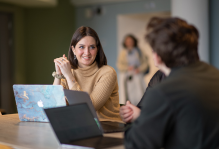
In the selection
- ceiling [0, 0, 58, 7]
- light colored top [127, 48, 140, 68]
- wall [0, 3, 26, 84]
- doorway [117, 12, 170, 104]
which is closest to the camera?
ceiling [0, 0, 58, 7]

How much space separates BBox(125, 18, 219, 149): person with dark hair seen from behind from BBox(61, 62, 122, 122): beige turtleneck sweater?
1.01 metres

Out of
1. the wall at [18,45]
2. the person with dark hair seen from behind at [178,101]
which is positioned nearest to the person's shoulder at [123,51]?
the wall at [18,45]

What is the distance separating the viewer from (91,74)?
7.61ft

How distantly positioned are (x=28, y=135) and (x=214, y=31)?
14.4ft

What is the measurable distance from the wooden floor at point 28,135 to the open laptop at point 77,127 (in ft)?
0.23

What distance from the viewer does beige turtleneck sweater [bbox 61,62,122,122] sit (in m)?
2.09

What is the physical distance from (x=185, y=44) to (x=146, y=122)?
336 mm

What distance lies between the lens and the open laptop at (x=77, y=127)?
126 centimetres

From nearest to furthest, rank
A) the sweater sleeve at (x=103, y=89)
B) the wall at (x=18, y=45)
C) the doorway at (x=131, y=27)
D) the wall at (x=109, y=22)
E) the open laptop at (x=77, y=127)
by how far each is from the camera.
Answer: the open laptop at (x=77, y=127) < the sweater sleeve at (x=103, y=89) < the wall at (x=18, y=45) < the wall at (x=109, y=22) < the doorway at (x=131, y=27)

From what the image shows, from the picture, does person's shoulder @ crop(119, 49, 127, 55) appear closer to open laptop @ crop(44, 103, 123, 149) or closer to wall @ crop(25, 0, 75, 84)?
wall @ crop(25, 0, 75, 84)

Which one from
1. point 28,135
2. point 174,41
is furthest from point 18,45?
point 174,41

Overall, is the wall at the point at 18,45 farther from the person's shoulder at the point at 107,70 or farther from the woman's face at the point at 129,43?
the person's shoulder at the point at 107,70

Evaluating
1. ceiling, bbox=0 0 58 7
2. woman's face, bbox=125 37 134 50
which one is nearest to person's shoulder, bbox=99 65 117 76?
ceiling, bbox=0 0 58 7

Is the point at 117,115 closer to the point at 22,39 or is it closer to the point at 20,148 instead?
the point at 20,148
